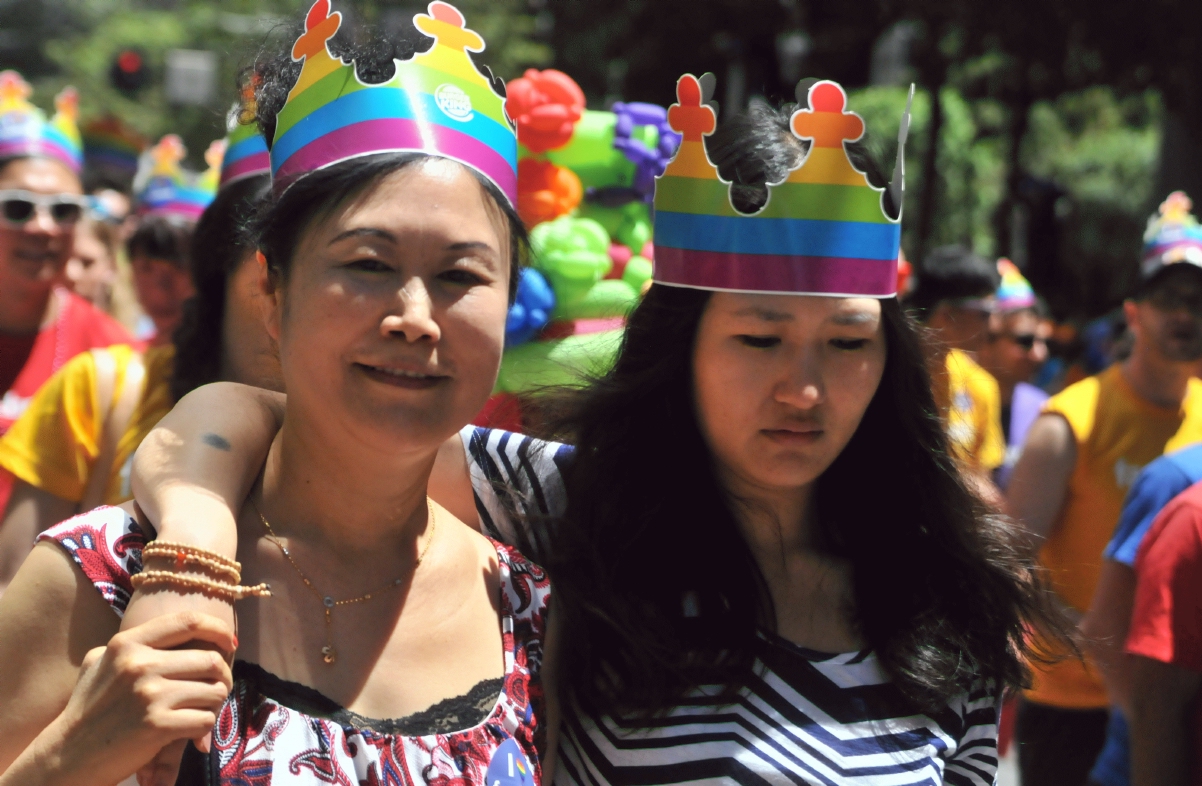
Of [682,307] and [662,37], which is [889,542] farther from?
[662,37]

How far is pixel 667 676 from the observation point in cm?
200

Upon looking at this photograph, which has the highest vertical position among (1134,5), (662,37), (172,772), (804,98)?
(662,37)

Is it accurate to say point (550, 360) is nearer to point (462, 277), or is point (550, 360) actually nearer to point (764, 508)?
point (764, 508)

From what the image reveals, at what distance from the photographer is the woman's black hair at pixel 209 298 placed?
2.81 meters

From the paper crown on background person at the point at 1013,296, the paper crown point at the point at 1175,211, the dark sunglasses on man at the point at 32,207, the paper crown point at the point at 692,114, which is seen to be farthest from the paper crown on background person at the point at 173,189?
the paper crown on background person at the point at 1013,296

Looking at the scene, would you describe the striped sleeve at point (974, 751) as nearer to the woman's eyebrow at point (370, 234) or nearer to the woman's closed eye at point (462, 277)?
the woman's closed eye at point (462, 277)

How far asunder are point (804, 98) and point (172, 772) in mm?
1426

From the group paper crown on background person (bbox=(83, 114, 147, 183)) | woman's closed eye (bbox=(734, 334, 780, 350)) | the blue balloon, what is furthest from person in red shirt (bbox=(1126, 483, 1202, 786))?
paper crown on background person (bbox=(83, 114, 147, 183))

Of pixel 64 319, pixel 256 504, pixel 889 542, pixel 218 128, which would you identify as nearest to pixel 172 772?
pixel 256 504

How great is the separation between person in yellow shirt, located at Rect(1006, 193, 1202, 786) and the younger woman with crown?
204 cm

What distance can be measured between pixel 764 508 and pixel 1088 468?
8.09 feet

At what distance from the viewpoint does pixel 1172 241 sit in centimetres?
468

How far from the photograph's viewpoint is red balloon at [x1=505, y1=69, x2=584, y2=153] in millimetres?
3250

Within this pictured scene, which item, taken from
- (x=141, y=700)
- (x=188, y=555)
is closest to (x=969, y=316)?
(x=188, y=555)
